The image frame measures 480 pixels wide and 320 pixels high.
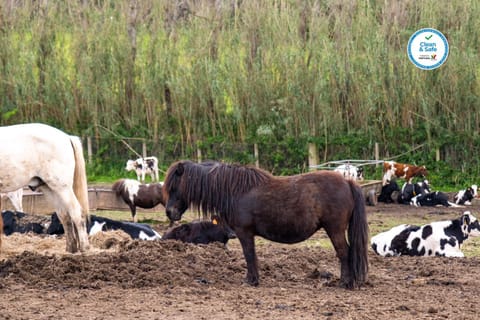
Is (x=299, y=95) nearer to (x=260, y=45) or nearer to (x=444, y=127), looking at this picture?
(x=260, y=45)

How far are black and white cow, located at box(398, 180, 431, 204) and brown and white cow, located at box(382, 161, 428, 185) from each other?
2.87ft

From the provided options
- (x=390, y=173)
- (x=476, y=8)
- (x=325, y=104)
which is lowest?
(x=390, y=173)

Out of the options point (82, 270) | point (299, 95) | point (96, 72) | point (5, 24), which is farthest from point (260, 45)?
point (82, 270)

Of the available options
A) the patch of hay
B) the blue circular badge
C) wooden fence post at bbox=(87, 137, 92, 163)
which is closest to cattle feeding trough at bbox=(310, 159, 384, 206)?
the blue circular badge

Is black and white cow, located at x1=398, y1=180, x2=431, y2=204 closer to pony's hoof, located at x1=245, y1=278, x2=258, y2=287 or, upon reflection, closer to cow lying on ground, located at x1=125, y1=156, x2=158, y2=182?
cow lying on ground, located at x1=125, y1=156, x2=158, y2=182

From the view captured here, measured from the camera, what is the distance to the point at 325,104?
2534cm

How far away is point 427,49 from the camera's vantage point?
25094mm

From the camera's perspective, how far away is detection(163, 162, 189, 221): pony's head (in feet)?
34.6

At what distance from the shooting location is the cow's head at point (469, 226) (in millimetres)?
13453

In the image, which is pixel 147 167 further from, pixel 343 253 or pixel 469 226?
pixel 343 253

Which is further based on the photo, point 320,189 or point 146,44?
point 146,44

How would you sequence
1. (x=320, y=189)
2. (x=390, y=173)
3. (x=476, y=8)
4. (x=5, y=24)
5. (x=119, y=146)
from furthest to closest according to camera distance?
(x=5, y=24) → (x=119, y=146) → (x=476, y=8) → (x=390, y=173) → (x=320, y=189)

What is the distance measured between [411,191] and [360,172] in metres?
1.80

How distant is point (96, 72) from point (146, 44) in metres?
1.70
